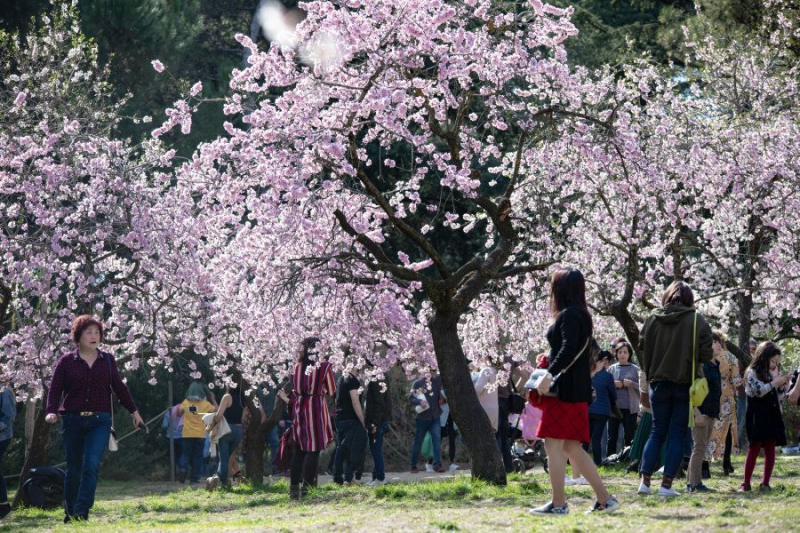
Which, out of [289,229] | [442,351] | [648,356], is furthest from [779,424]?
[289,229]

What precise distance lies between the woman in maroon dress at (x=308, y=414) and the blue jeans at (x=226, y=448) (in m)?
3.51

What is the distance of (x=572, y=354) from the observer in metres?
7.29

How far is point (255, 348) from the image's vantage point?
582 inches

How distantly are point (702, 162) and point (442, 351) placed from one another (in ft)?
19.4

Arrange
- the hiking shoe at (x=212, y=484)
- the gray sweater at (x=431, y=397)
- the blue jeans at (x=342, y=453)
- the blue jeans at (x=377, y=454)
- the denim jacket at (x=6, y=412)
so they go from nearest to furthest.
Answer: the denim jacket at (x=6, y=412) < the blue jeans at (x=342, y=453) < the hiking shoe at (x=212, y=484) < the blue jeans at (x=377, y=454) < the gray sweater at (x=431, y=397)

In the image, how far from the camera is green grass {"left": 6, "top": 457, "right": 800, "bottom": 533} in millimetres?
7043

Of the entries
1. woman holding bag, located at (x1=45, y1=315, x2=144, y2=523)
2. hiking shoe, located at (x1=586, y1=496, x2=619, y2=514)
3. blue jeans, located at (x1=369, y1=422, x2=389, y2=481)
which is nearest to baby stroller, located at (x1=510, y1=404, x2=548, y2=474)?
blue jeans, located at (x1=369, y1=422, x2=389, y2=481)

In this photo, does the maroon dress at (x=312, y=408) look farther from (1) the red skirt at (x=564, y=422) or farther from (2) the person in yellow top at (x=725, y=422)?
(1) the red skirt at (x=564, y=422)

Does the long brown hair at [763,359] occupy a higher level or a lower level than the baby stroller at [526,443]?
higher

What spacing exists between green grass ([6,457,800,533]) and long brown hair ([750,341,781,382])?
3.27ft

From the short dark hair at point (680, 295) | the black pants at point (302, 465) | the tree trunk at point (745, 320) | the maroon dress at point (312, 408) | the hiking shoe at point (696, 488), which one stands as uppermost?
the tree trunk at point (745, 320)

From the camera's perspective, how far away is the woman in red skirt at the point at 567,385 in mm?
7324

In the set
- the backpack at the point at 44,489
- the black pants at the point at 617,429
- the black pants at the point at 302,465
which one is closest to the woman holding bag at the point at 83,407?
the black pants at the point at 302,465

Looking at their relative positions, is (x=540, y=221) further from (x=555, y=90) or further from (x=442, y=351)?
(x=442, y=351)
